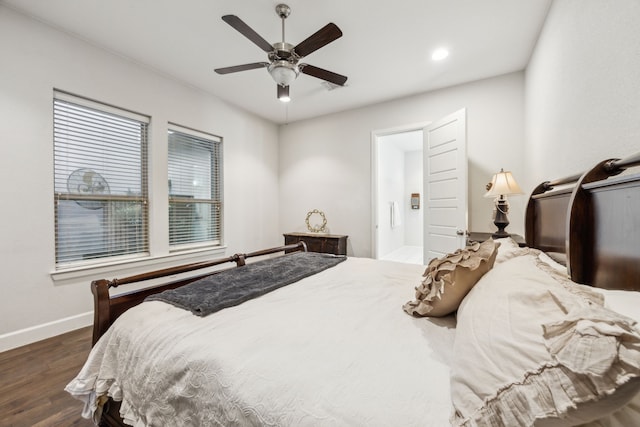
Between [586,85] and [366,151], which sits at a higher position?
[366,151]

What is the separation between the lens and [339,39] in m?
2.46

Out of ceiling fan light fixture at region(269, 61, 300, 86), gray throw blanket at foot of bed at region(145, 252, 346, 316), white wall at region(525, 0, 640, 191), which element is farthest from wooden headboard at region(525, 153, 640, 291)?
ceiling fan light fixture at region(269, 61, 300, 86)

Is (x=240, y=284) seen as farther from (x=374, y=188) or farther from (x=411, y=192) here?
(x=411, y=192)

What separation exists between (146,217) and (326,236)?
2387 millimetres

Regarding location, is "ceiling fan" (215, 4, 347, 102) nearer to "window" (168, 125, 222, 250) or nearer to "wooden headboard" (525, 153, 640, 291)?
"window" (168, 125, 222, 250)

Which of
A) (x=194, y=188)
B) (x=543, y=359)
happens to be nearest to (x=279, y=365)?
(x=543, y=359)

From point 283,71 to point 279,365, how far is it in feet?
7.01

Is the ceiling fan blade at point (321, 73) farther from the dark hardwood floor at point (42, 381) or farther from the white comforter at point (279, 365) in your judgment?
the dark hardwood floor at point (42, 381)

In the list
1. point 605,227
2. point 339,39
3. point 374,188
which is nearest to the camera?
point 605,227

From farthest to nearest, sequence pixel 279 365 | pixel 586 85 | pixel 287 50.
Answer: pixel 287 50
pixel 586 85
pixel 279 365

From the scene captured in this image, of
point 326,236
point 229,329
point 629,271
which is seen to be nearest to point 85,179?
point 229,329

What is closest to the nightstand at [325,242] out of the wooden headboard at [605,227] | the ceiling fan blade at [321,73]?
the ceiling fan blade at [321,73]

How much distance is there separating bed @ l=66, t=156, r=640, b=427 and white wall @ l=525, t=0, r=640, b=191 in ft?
0.83

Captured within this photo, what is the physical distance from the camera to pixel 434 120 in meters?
3.43
